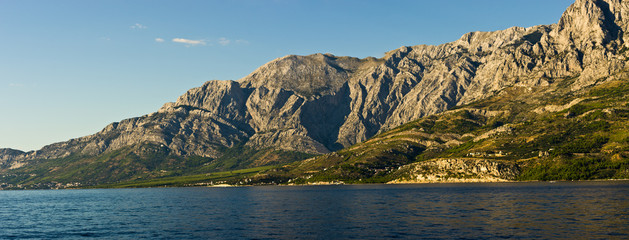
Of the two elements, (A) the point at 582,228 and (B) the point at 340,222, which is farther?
(B) the point at 340,222

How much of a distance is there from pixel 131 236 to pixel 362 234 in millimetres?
50111

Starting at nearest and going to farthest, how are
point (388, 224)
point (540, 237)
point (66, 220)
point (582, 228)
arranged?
1. point (540, 237)
2. point (582, 228)
3. point (388, 224)
4. point (66, 220)

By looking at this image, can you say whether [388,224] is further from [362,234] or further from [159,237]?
[159,237]

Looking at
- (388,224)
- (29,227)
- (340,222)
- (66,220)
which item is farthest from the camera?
(66,220)

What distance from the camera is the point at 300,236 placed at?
95750 millimetres

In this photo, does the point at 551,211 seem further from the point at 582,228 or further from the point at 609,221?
the point at 582,228

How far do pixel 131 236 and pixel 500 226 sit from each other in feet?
259

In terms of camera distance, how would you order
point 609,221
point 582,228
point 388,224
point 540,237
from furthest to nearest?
point 388,224
point 609,221
point 582,228
point 540,237

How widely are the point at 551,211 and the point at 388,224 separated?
152ft

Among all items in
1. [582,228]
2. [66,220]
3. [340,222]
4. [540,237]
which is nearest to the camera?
[540,237]

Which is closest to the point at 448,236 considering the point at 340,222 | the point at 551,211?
the point at 340,222

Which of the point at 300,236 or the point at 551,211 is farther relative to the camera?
the point at 551,211

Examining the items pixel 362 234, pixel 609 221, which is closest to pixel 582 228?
pixel 609 221

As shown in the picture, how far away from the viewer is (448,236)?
287 feet
